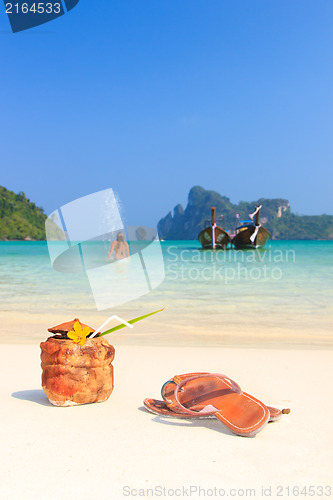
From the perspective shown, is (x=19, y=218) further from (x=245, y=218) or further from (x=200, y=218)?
(x=200, y=218)

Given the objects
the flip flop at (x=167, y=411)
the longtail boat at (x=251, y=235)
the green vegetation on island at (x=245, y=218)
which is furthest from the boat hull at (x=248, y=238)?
the green vegetation on island at (x=245, y=218)

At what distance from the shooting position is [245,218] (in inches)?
5148

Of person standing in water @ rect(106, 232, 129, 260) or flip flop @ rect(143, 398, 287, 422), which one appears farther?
person standing in water @ rect(106, 232, 129, 260)

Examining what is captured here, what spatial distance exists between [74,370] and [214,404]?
2.81 ft

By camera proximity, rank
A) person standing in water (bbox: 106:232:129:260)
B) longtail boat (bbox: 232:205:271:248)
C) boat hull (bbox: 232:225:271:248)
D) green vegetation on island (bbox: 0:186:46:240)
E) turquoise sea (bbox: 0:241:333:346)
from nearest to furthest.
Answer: turquoise sea (bbox: 0:241:333:346) → person standing in water (bbox: 106:232:129:260) → longtail boat (bbox: 232:205:271:248) → boat hull (bbox: 232:225:271:248) → green vegetation on island (bbox: 0:186:46:240)

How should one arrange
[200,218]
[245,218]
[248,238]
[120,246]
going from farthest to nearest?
[200,218] < [245,218] < [248,238] < [120,246]

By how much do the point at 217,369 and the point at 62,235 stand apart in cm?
230

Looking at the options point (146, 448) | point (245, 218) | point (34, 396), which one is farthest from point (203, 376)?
point (245, 218)

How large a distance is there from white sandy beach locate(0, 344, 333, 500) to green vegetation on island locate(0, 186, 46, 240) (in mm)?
89782

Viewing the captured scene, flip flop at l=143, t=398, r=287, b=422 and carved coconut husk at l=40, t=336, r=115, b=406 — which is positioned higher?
carved coconut husk at l=40, t=336, r=115, b=406

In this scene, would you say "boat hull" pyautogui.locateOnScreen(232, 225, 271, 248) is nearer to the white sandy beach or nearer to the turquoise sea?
the turquoise sea

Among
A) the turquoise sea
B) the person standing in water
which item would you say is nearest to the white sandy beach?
the turquoise sea

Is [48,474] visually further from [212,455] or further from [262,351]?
[262,351]

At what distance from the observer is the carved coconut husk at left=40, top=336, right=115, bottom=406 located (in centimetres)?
242
